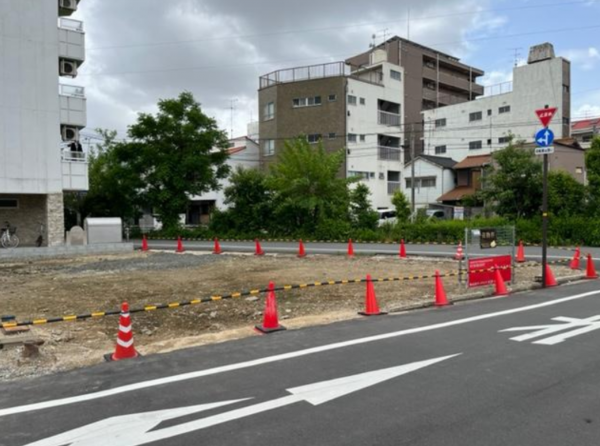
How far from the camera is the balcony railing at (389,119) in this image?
45.9 metres

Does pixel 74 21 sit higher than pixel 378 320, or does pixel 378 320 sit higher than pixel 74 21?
pixel 74 21

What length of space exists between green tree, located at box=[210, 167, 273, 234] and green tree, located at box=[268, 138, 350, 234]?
90.3 inches

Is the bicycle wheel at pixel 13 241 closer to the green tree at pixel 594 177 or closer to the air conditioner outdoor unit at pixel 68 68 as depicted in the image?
the air conditioner outdoor unit at pixel 68 68

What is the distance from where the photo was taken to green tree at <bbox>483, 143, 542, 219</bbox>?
2633 cm

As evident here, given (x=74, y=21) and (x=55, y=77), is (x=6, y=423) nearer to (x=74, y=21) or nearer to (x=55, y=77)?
(x=55, y=77)

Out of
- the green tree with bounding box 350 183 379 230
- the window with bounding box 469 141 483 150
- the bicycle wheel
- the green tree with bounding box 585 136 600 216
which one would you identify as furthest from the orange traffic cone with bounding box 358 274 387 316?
the window with bounding box 469 141 483 150

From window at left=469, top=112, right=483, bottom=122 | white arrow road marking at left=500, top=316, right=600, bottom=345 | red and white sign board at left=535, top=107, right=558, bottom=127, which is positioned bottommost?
white arrow road marking at left=500, top=316, right=600, bottom=345

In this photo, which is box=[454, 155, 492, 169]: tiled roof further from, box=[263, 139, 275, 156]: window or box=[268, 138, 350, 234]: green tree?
box=[263, 139, 275, 156]: window

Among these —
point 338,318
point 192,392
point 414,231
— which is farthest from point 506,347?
point 414,231

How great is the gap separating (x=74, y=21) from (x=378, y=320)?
2561 cm

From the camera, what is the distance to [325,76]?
4247 centimetres

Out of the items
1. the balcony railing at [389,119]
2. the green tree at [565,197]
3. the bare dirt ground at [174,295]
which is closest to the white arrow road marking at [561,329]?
the bare dirt ground at [174,295]

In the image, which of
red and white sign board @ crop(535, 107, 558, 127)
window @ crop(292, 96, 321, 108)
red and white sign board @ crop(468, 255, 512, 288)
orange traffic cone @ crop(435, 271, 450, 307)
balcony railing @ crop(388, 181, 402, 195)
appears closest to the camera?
orange traffic cone @ crop(435, 271, 450, 307)

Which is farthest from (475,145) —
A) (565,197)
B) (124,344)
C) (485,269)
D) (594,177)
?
(124,344)
